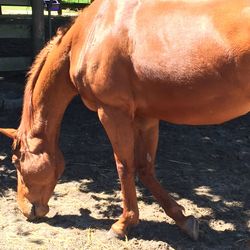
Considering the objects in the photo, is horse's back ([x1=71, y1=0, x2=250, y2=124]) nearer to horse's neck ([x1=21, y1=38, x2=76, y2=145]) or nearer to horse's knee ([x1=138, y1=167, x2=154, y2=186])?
horse's neck ([x1=21, y1=38, x2=76, y2=145])

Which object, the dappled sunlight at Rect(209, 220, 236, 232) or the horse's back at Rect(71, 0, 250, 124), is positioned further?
the dappled sunlight at Rect(209, 220, 236, 232)

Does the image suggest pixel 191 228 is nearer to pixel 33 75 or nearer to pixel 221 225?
pixel 221 225

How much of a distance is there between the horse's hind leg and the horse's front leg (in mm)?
272

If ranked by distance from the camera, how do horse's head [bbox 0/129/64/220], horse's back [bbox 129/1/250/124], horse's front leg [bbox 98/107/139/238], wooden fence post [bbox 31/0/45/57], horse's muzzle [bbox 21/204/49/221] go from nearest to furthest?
horse's back [bbox 129/1/250/124], horse's front leg [bbox 98/107/139/238], horse's head [bbox 0/129/64/220], horse's muzzle [bbox 21/204/49/221], wooden fence post [bbox 31/0/45/57]

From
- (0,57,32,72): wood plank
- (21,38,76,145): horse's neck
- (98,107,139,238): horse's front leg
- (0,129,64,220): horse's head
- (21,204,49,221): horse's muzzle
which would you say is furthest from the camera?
(0,57,32,72): wood plank

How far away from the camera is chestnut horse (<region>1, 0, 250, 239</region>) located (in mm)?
2744

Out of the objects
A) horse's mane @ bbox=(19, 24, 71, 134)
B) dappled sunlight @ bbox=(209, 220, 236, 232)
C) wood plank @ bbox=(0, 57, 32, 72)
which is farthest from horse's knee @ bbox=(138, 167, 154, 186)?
wood plank @ bbox=(0, 57, 32, 72)

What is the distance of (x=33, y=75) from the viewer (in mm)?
3555

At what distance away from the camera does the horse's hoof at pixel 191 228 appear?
3479mm

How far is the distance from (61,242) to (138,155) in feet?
3.11

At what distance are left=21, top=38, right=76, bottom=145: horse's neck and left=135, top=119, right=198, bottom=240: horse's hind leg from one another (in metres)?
0.65

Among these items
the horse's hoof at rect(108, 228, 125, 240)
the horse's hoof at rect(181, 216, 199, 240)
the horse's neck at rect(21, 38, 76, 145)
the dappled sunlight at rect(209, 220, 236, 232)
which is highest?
the horse's neck at rect(21, 38, 76, 145)

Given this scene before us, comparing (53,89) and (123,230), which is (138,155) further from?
(53,89)

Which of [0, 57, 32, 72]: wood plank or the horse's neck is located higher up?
the horse's neck
